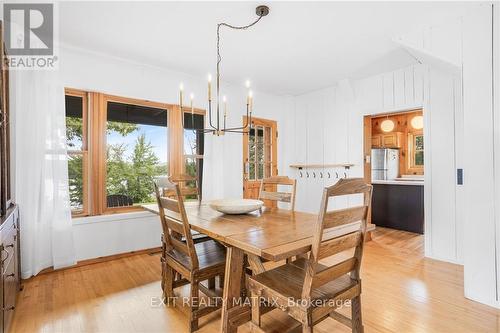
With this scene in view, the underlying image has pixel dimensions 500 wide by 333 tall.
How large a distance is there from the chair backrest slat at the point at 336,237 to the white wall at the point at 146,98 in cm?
272

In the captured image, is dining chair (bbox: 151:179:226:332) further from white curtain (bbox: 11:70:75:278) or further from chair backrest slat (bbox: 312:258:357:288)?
white curtain (bbox: 11:70:75:278)

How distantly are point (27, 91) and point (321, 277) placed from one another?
3.19 meters

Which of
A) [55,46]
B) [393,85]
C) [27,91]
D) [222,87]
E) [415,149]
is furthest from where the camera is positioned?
[415,149]

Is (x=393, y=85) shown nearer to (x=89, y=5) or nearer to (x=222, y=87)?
(x=222, y=87)

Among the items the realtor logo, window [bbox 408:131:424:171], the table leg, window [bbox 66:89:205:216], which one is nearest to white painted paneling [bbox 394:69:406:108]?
window [bbox 66:89:205:216]

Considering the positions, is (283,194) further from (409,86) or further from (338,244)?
(409,86)

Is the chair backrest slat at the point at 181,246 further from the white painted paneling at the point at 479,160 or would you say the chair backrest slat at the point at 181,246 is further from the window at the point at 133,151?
the white painted paneling at the point at 479,160

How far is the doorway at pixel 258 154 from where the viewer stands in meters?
4.59

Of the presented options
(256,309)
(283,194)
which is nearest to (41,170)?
(283,194)

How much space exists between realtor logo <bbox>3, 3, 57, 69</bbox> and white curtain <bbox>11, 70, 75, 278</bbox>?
0.14 metres

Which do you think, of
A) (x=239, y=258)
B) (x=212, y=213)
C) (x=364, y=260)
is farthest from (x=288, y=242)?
(x=364, y=260)

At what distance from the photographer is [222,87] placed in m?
4.26

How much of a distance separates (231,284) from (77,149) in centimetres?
260

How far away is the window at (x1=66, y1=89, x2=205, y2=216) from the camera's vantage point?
124 inches
